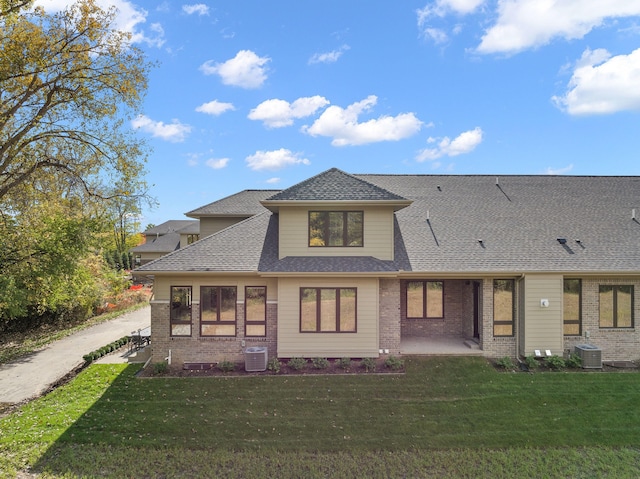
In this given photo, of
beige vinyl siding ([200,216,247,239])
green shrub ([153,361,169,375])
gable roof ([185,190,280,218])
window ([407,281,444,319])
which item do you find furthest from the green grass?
gable roof ([185,190,280,218])

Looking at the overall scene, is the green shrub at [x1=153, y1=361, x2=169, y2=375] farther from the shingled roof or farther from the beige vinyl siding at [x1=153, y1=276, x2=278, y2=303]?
the shingled roof

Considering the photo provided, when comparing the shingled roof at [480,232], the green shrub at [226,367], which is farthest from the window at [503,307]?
the green shrub at [226,367]

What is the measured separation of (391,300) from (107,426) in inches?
341

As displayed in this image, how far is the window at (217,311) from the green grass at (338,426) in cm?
165

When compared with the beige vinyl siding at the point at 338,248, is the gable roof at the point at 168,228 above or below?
above

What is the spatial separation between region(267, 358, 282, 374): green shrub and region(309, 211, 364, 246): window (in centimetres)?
399

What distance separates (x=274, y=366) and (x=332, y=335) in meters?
2.07

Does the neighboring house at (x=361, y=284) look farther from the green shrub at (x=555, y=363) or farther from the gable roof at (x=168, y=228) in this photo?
the gable roof at (x=168, y=228)

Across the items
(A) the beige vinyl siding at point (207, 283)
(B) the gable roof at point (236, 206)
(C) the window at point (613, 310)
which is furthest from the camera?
(B) the gable roof at point (236, 206)

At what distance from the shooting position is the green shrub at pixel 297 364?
1176 cm

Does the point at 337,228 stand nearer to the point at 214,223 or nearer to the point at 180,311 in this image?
the point at 180,311

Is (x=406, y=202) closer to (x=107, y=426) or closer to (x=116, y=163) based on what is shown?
(x=107, y=426)

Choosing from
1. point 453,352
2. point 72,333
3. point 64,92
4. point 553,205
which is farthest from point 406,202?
point 72,333

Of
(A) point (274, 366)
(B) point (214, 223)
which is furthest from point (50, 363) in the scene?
(A) point (274, 366)
